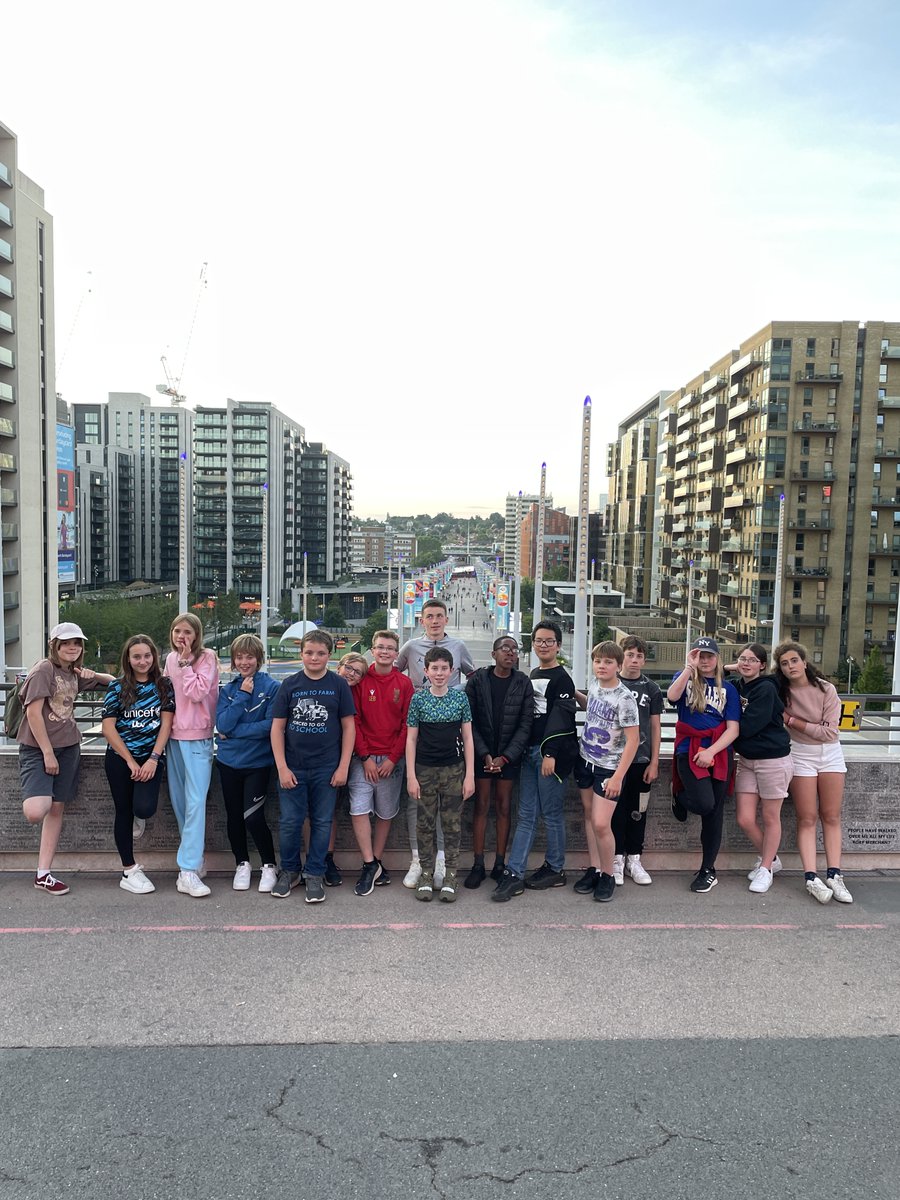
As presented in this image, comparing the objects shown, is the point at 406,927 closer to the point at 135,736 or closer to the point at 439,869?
the point at 439,869

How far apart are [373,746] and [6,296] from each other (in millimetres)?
59632

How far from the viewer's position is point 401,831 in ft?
21.7

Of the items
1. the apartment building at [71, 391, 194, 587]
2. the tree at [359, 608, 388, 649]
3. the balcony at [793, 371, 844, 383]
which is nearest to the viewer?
the balcony at [793, 371, 844, 383]

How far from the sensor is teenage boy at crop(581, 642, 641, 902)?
600cm

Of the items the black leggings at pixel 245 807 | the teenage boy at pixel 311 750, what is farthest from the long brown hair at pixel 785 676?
the black leggings at pixel 245 807

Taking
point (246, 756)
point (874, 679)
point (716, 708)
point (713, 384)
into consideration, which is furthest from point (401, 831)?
point (713, 384)

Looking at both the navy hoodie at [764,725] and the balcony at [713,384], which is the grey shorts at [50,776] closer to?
the navy hoodie at [764,725]

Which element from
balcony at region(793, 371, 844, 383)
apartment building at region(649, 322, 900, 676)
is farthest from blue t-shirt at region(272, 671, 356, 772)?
balcony at region(793, 371, 844, 383)

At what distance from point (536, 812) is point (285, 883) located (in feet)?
6.29

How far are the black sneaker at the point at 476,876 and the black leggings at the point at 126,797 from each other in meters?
2.42

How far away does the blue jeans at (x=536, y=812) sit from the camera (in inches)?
245

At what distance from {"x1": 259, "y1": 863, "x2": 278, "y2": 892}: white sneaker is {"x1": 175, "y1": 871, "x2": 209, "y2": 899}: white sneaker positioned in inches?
15.4

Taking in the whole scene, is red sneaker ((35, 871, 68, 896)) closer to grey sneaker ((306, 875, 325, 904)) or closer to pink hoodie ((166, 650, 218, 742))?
pink hoodie ((166, 650, 218, 742))

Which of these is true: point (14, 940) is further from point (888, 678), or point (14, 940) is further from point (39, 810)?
point (888, 678)
